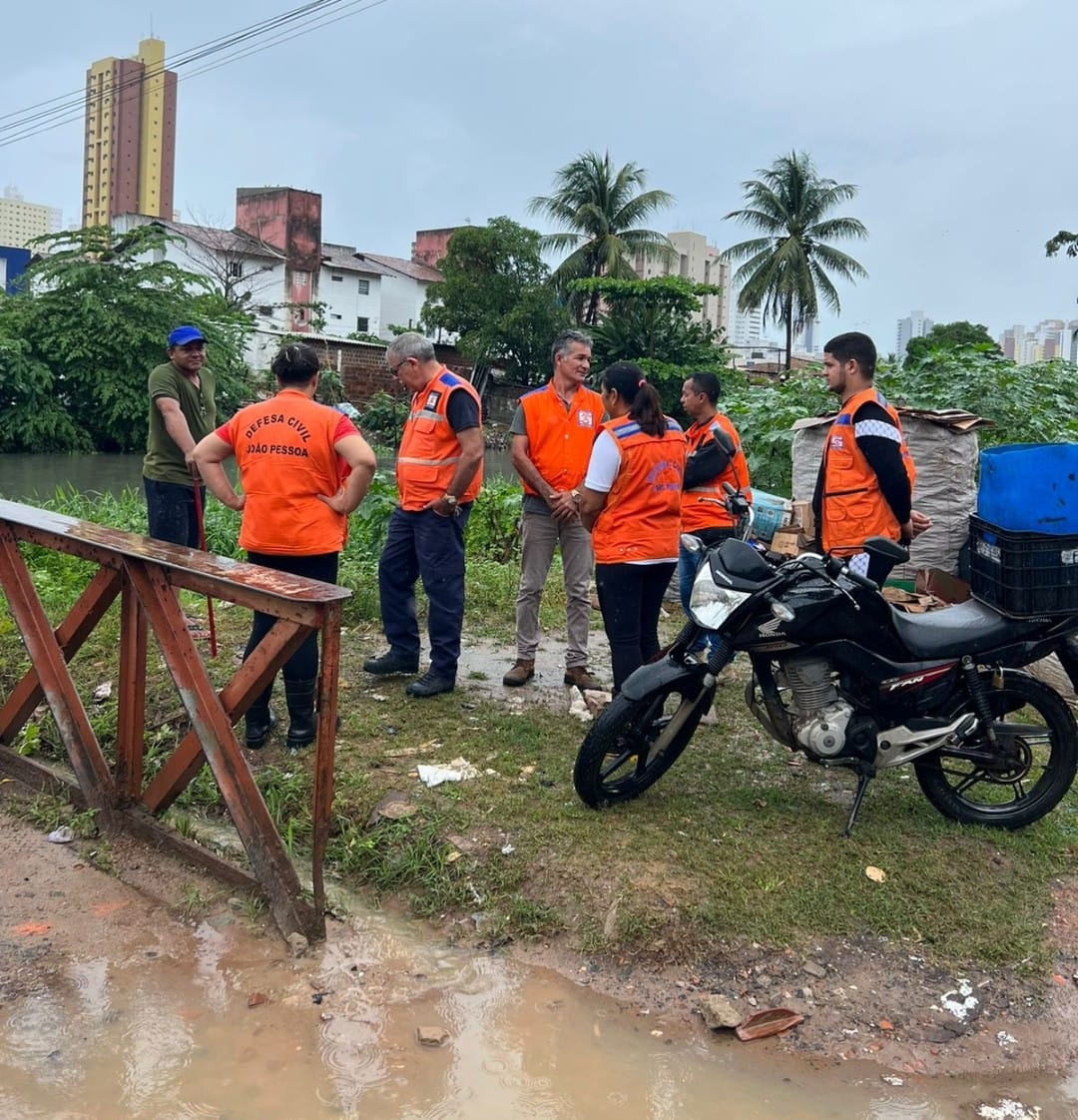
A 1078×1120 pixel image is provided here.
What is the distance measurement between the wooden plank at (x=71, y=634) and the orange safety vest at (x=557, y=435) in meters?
2.30

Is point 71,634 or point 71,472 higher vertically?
point 71,634

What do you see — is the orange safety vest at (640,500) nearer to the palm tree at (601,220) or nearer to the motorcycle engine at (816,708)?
the motorcycle engine at (816,708)

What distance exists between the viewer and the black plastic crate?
3684 millimetres

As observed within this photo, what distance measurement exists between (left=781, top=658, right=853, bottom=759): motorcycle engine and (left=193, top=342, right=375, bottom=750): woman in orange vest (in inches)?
74.4

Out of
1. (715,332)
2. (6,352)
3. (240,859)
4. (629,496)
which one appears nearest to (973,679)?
(629,496)

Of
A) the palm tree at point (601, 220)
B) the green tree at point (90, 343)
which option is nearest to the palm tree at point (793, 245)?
the palm tree at point (601, 220)

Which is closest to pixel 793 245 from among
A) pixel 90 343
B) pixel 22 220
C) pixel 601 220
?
pixel 601 220

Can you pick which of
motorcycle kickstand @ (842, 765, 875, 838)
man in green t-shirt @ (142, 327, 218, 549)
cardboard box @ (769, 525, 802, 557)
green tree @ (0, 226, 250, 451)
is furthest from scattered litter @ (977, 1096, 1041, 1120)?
green tree @ (0, 226, 250, 451)

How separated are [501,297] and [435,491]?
3638 cm

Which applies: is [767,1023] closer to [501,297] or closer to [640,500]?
[640,500]

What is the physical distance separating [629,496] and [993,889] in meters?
2.10

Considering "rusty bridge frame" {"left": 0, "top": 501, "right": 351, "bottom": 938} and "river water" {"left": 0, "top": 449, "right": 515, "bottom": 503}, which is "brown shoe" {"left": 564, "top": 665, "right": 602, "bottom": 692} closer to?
"rusty bridge frame" {"left": 0, "top": 501, "right": 351, "bottom": 938}

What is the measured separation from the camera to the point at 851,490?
4434mm

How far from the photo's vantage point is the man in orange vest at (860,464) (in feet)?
14.1
